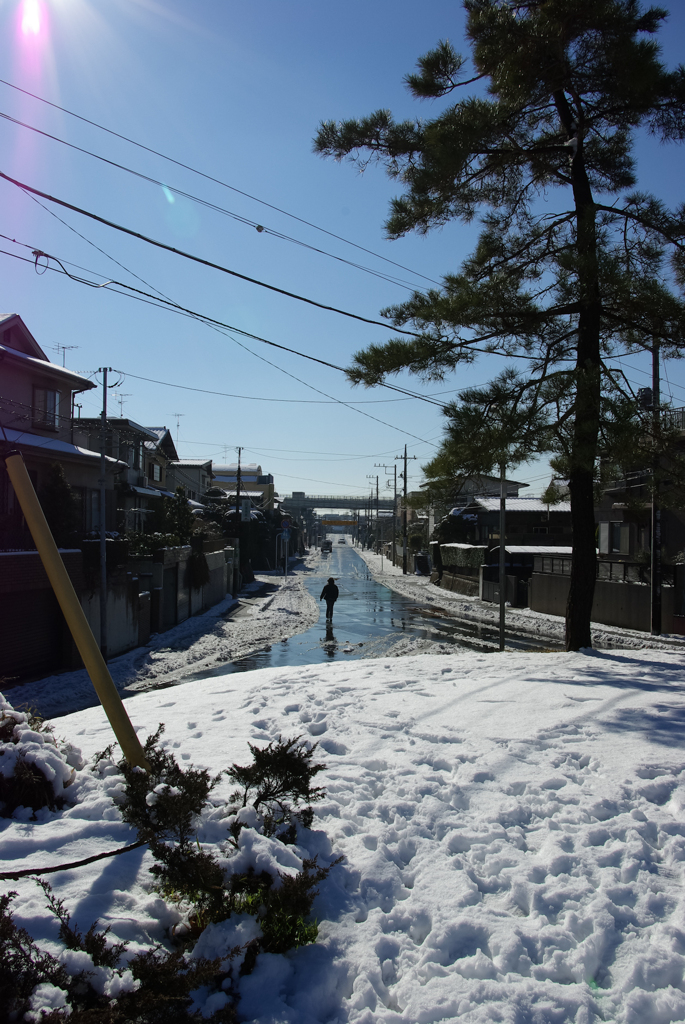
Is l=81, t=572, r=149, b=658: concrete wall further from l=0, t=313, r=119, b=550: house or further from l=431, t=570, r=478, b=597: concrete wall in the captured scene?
l=431, t=570, r=478, b=597: concrete wall

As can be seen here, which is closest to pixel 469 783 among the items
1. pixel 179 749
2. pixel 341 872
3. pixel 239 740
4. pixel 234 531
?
pixel 341 872

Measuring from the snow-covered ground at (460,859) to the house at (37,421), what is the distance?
47.3 ft

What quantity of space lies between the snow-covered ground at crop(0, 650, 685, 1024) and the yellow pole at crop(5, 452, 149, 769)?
1.12 feet

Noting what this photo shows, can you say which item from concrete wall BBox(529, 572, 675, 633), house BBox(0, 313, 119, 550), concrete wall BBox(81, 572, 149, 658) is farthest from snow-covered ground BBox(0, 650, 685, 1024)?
concrete wall BBox(529, 572, 675, 633)

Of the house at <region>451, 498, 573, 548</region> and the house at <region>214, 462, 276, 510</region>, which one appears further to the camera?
the house at <region>214, 462, 276, 510</region>

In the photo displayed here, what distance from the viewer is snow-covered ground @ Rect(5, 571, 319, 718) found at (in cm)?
1443

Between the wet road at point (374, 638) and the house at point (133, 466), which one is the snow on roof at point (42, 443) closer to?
the house at point (133, 466)

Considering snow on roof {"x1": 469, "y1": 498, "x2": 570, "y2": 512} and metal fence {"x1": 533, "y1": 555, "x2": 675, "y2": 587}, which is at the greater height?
snow on roof {"x1": 469, "y1": 498, "x2": 570, "y2": 512}

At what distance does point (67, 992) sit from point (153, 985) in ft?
1.12

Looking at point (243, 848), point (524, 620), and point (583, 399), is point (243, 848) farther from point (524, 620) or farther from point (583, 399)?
point (524, 620)

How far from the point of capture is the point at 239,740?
5953mm

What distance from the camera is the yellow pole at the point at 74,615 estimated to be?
4570 millimetres

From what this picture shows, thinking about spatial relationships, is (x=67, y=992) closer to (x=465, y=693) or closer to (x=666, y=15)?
(x=465, y=693)

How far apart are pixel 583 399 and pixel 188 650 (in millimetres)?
14704
